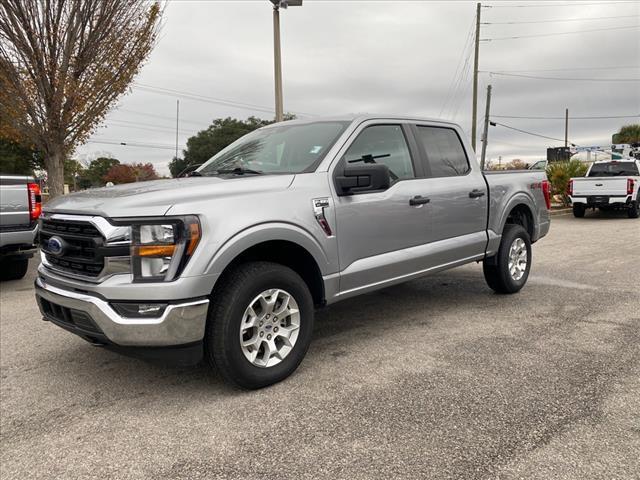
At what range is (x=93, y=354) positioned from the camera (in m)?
4.09

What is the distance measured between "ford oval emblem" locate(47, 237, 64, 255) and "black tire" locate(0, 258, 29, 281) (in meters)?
4.76

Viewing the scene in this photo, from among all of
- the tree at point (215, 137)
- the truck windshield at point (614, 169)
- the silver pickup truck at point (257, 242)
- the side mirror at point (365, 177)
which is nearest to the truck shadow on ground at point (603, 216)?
the truck windshield at point (614, 169)

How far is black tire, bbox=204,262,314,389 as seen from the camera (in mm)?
3031

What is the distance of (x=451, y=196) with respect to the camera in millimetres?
4656

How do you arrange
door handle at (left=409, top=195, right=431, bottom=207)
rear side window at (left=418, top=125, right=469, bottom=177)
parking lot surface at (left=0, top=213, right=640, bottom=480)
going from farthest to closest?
rear side window at (left=418, top=125, right=469, bottom=177) < door handle at (left=409, top=195, right=431, bottom=207) < parking lot surface at (left=0, top=213, right=640, bottom=480)

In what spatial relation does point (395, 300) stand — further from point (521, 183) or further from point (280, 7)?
point (280, 7)

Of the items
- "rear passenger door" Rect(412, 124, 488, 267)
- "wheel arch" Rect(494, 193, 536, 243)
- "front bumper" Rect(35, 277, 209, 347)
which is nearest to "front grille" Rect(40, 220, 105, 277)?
"front bumper" Rect(35, 277, 209, 347)

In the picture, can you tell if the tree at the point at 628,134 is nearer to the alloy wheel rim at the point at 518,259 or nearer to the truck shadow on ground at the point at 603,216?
the truck shadow on ground at the point at 603,216

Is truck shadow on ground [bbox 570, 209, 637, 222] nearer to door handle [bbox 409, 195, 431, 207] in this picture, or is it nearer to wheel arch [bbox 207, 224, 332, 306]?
door handle [bbox 409, 195, 431, 207]

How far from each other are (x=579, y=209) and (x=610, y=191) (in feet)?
3.30

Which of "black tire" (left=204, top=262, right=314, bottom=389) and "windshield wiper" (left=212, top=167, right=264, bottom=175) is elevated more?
"windshield wiper" (left=212, top=167, right=264, bottom=175)

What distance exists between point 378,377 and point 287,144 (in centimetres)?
199

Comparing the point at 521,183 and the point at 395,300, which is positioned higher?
the point at 521,183

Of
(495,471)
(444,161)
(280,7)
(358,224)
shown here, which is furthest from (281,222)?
(280,7)
